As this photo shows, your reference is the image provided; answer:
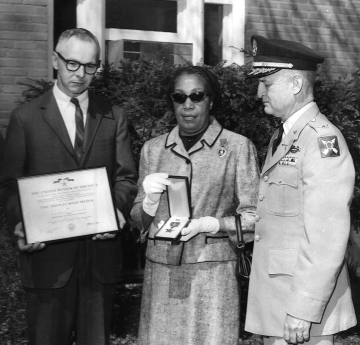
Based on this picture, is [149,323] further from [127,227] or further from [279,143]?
[127,227]

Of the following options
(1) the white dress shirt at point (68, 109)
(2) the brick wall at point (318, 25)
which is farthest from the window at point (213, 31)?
(1) the white dress shirt at point (68, 109)

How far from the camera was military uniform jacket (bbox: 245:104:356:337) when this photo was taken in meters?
2.87

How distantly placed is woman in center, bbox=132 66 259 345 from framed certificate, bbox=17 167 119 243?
233mm

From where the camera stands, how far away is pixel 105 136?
12.4ft

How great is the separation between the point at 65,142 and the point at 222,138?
0.87m

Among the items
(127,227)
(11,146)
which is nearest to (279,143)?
(11,146)

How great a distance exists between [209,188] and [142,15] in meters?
4.20

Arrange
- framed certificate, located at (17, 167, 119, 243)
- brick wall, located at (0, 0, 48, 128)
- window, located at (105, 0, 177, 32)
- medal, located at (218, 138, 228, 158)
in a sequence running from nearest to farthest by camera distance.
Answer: framed certificate, located at (17, 167, 119, 243)
medal, located at (218, 138, 228, 158)
brick wall, located at (0, 0, 48, 128)
window, located at (105, 0, 177, 32)

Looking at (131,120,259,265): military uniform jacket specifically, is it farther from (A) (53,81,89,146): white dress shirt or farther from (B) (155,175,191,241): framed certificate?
(A) (53,81,89,146): white dress shirt

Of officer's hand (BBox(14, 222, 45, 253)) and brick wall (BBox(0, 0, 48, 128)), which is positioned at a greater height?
brick wall (BBox(0, 0, 48, 128))

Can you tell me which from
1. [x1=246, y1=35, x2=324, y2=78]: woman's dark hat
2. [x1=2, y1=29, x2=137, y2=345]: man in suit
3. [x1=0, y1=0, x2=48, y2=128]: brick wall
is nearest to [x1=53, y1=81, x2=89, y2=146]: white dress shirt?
[x1=2, y1=29, x2=137, y2=345]: man in suit

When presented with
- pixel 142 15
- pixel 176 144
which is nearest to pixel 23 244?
pixel 176 144

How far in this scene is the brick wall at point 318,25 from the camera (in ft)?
25.4

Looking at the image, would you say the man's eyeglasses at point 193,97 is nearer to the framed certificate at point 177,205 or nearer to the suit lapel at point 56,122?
the framed certificate at point 177,205
